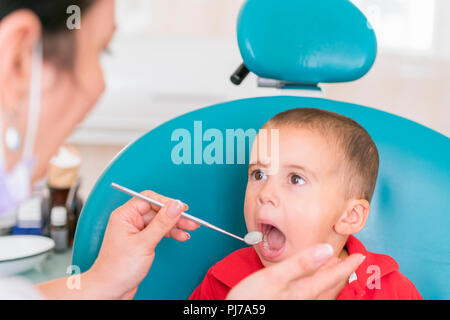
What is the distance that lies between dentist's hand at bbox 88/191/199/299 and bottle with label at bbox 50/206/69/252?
745 millimetres

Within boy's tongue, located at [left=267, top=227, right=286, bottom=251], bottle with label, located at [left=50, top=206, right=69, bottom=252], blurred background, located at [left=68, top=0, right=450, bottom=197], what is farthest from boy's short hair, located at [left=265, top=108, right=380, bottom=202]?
blurred background, located at [left=68, top=0, right=450, bottom=197]

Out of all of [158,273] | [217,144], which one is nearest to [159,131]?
[217,144]

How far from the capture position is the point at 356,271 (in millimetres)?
637

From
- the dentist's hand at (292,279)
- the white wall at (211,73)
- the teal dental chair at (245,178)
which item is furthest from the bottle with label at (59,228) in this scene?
the dentist's hand at (292,279)

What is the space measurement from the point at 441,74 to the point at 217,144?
4.67 ft

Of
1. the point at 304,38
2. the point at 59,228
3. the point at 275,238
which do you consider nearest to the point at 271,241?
the point at 275,238

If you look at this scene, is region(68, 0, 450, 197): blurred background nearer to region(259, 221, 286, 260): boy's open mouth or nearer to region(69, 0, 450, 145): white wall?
region(69, 0, 450, 145): white wall

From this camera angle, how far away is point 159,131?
0.71 m

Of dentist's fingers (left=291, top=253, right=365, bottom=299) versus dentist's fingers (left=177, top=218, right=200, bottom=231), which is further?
dentist's fingers (left=177, top=218, right=200, bottom=231)

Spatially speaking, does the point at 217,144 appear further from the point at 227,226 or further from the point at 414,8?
the point at 414,8

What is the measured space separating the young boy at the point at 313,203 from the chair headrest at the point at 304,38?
12cm

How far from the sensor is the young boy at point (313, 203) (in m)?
0.62

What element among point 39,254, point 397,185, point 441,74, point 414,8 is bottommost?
point 39,254

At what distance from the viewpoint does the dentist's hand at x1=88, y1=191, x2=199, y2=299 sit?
21.9 inches
